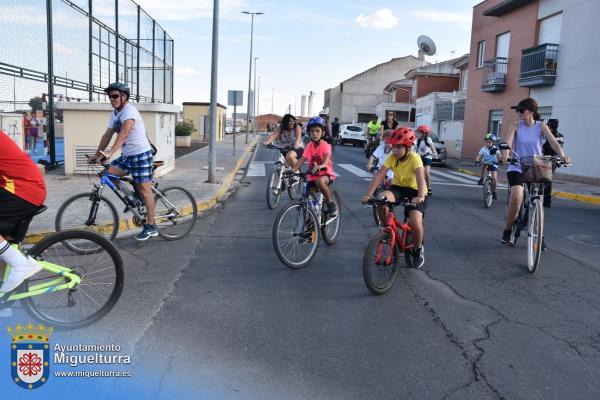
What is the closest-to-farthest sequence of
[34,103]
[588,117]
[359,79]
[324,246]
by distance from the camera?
[324,246]
[34,103]
[588,117]
[359,79]

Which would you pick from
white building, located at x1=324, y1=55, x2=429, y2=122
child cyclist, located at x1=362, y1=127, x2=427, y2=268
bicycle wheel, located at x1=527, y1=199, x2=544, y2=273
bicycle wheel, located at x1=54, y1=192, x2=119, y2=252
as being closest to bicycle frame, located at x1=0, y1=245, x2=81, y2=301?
bicycle wheel, located at x1=54, y1=192, x2=119, y2=252

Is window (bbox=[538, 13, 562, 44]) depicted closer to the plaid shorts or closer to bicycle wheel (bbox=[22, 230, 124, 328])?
the plaid shorts

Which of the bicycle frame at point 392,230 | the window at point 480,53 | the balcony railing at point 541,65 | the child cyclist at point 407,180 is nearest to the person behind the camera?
the bicycle frame at point 392,230

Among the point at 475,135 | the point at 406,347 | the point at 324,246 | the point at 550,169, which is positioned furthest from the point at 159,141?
the point at 475,135

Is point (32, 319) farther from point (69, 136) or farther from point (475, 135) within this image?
point (475, 135)

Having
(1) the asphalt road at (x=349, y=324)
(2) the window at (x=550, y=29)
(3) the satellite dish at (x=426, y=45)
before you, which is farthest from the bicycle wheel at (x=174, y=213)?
(3) the satellite dish at (x=426, y=45)

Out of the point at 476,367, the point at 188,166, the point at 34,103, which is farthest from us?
the point at 188,166

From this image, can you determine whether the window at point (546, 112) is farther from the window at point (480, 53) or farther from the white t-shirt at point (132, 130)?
the white t-shirt at point (132, 130)

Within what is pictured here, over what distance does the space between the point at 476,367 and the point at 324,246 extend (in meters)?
3.43

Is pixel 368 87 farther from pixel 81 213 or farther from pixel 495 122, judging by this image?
pixel 81 213

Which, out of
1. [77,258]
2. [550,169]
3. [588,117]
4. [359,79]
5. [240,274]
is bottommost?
[240,274]

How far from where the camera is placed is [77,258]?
3.76 m

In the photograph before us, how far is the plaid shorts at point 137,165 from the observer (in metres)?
6.18

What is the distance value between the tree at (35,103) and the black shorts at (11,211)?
9.41 metres
